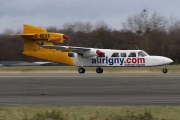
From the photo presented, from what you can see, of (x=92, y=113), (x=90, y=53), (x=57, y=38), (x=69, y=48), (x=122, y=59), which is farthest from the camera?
(x=90, y=53)

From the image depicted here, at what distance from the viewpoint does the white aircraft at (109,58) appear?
133ft

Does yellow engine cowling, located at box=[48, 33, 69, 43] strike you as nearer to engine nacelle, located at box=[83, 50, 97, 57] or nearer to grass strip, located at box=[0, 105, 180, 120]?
engine nacelle, located at box=[83, 50, 97, 57]

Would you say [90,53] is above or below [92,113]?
above

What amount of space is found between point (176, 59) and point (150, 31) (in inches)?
443

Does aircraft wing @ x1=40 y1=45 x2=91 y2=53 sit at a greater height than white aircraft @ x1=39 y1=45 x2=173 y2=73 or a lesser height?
greater

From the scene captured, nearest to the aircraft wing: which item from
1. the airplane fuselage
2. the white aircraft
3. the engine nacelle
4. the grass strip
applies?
the white aircraft

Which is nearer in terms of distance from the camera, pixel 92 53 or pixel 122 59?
pixel 122 59

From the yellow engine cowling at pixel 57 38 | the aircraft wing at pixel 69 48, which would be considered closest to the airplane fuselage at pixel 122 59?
the aircraft wing at pixel 69 48

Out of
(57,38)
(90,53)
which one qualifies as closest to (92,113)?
(57,38)

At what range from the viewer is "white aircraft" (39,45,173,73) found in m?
40.5

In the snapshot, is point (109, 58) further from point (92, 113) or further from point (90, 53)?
point (92, 113)

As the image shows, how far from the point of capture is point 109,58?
41719 mm

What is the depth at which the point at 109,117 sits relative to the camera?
1124 cm

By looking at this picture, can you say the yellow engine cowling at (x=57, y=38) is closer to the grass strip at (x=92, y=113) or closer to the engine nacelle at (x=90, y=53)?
the engine nacelle at (x=90, y=53)
